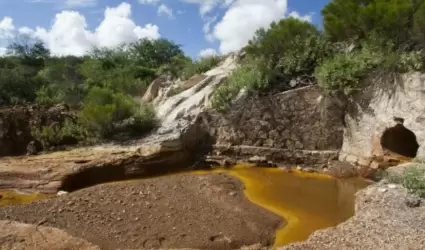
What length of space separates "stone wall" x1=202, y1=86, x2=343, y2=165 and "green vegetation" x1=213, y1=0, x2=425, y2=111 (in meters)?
0.45

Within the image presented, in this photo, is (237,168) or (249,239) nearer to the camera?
(249,239)

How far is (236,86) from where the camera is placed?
11.7 metres

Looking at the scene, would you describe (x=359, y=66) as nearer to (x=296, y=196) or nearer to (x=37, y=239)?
(x=296, y=196)

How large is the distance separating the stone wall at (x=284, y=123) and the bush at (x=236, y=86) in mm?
311

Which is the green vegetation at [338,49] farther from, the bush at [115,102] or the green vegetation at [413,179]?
the green vegetation at [413,179]

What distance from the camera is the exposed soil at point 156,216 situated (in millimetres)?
5805

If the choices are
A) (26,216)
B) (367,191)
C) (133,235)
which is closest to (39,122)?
(26,216)

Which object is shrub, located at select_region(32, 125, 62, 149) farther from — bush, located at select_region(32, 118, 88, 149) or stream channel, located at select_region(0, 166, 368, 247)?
stream channel, located at select_region(0, 166, 368, 247)

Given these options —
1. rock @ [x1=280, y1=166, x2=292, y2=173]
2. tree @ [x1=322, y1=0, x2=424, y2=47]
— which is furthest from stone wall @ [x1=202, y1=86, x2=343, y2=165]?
tree @ [x1=322, y1=0, x2=424, y2=47]

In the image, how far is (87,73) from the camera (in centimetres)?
1738

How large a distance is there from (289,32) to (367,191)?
676cm

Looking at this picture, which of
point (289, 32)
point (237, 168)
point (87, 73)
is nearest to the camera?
point (237, 168)

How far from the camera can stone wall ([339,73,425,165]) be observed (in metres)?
8.86

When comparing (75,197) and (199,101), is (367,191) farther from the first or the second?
(199,101)
